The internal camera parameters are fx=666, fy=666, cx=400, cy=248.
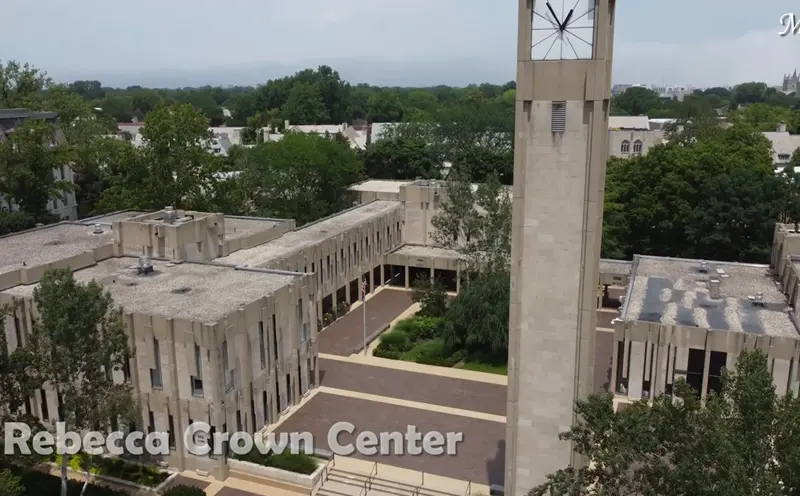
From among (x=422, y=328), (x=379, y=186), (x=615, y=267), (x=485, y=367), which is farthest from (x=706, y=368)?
(x=379, y=186)

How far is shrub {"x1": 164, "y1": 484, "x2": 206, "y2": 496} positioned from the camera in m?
29.0

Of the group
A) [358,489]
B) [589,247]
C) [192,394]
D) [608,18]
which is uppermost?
[608,18]

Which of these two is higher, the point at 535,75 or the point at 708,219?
the point at 535,75

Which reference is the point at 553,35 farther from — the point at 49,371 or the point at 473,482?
the point at 49,371

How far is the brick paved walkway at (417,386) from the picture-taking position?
3897cm

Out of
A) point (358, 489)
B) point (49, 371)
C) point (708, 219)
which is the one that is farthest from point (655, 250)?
point (49, 371)

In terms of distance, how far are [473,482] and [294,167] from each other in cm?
4857

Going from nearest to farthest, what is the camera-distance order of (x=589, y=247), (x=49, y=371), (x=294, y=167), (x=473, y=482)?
(x=589, y=247) → (x=49, y=371) → (x=473, y=482) → (x=294, y=167)

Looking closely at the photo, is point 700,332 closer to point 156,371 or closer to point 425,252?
point 156,371

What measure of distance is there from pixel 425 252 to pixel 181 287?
30.0m

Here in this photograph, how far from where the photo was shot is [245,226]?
5772cm

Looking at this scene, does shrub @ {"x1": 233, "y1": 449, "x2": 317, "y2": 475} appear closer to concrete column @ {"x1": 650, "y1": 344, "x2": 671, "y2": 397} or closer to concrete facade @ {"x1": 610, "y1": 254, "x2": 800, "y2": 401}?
concrete facade @ {"x1": 610, "y1": 254, "x2": 800, "y2": 401}

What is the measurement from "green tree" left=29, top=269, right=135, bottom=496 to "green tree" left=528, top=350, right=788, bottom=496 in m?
17.6

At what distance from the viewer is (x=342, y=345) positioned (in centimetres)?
4838
